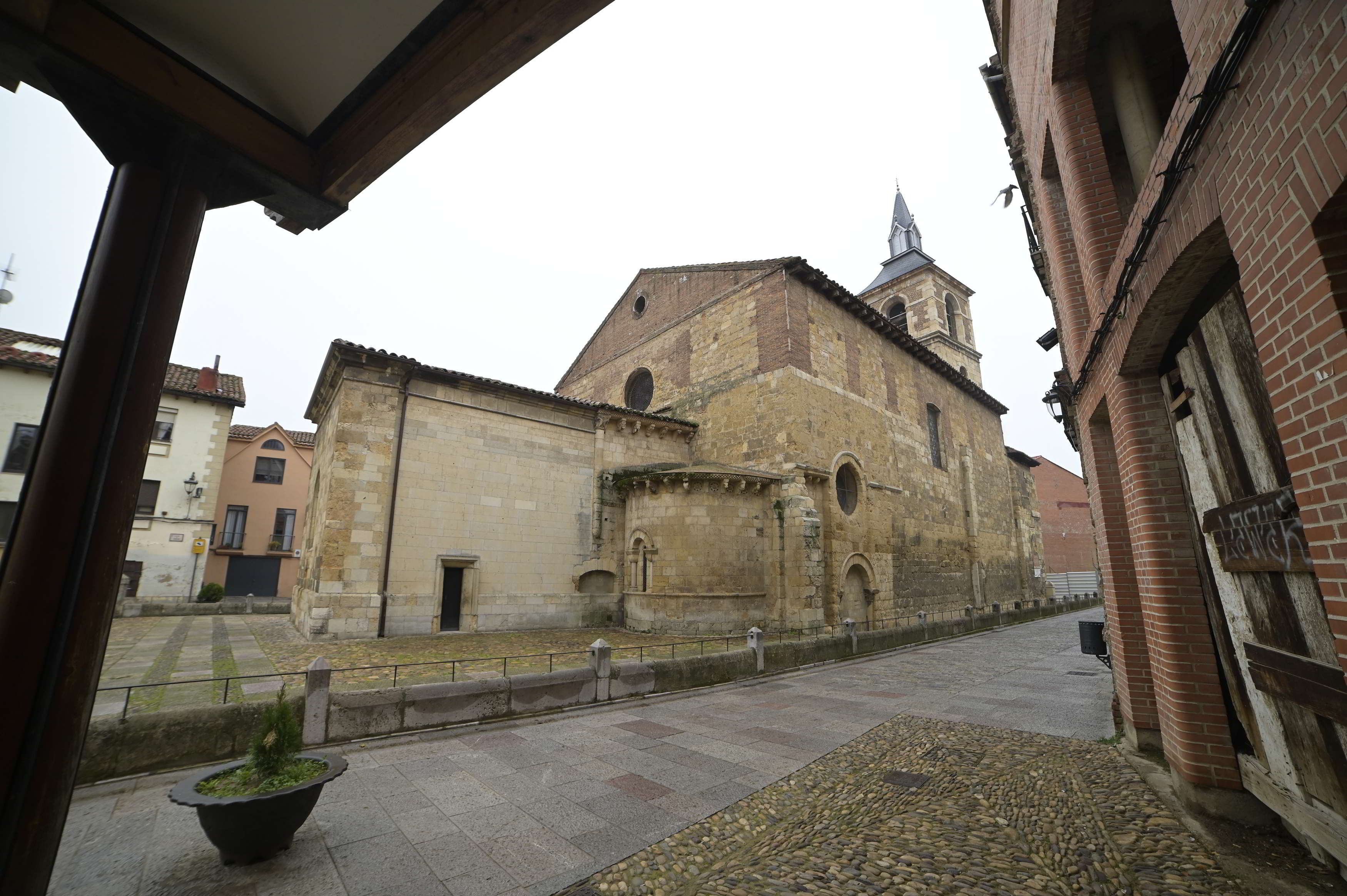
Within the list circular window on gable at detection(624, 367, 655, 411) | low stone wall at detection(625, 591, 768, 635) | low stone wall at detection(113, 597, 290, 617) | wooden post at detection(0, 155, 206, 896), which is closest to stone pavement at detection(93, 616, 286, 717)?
low stone wall at detection(113, 597, 290, 617)

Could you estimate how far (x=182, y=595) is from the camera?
2014cm

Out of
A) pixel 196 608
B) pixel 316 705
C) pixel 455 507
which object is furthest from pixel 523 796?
pixel 196 608

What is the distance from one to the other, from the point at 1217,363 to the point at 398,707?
26.9 feet

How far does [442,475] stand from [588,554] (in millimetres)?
4841

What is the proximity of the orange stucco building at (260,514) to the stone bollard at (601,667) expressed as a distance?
22900mm

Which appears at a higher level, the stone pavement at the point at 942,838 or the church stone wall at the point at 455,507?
the church stone wall at the point at 455,507

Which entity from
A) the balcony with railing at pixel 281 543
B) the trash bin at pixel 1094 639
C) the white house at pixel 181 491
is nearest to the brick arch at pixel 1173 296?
the trash bin at pixel 1094 639

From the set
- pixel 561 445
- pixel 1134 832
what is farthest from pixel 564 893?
pixel 561 445

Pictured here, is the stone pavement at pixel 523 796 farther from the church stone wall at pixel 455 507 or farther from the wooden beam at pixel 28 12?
the church stone wall at pixel 455 507

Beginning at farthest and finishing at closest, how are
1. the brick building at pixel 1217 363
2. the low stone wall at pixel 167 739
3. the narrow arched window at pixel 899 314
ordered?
the narrow arched window at pixel 899 314 → the low stone wall at pixel 167 739 → the brick building at pixel 1217 363

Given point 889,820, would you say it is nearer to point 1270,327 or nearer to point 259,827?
point 1270,327

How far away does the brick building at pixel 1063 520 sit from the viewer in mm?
42312

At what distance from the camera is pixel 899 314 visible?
32.4 meters

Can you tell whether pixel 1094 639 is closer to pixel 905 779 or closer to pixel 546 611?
pixel 905 779
